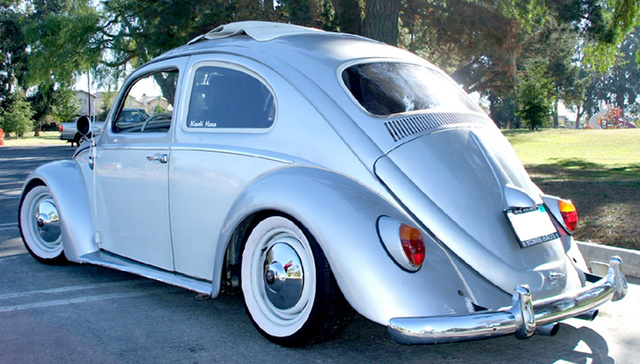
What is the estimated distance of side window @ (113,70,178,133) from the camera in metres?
4.68

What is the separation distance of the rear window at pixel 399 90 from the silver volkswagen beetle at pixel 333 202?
0.05ft

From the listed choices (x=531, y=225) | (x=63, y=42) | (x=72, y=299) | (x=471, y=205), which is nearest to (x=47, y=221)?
(x=72, y=299)

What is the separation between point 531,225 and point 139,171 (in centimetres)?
269

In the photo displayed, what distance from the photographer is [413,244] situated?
314 centimetres

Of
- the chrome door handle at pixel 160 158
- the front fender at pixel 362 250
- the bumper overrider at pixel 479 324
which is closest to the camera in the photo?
the bumper overrider at pixel 479 324

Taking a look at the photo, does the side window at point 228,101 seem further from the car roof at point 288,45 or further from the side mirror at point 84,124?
the side mirror at point 84,124

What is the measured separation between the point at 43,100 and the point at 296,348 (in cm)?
5561

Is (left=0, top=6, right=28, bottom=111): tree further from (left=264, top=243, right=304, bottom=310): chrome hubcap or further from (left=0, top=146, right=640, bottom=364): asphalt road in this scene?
(left=264, top=243, right=304, bottom=310): chrome hubcap

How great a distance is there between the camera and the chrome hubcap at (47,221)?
5387mm

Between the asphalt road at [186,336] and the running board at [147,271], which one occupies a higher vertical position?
the running board at [147,271]

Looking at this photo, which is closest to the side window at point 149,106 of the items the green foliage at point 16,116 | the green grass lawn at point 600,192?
the green grass lawn at point 600,192

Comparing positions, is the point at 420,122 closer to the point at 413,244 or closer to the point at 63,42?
the point at 413,244

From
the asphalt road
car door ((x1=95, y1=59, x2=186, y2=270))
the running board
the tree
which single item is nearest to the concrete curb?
the asphalt road

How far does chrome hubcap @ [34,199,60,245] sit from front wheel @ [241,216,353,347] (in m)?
2.43
